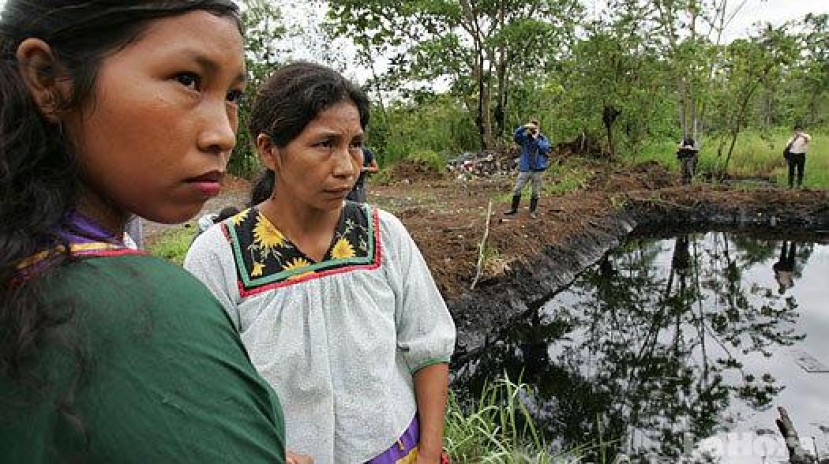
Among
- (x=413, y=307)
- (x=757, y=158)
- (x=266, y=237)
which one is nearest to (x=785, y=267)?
(x=757, y=158)

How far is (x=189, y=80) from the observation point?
57cm

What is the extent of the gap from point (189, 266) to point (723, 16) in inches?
573

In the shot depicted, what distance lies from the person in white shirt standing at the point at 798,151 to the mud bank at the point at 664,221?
2.59 ft

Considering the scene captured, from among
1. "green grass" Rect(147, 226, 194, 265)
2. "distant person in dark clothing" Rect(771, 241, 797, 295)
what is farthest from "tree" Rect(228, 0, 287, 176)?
"distant person in dark clothing" Rect(771, 241, 797, 295)

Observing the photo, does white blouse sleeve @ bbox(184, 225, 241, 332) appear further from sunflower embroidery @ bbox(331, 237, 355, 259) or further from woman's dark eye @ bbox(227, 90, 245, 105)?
woman's dark eye @ bbox(227, 90, 245, 105)

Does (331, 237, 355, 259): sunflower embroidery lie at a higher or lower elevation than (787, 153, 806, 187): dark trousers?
higher

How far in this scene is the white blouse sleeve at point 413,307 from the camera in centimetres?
135

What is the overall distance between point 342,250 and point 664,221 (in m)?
12.0

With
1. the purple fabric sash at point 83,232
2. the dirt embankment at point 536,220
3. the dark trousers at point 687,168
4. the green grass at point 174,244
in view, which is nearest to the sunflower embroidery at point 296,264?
the purple fabric sash at point 83,232

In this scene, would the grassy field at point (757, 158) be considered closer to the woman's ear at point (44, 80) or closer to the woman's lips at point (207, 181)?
the woman's lips at point (207, 181)

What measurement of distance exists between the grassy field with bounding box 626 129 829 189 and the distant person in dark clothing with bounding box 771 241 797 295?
323cm

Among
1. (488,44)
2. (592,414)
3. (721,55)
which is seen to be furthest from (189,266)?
(721,55)

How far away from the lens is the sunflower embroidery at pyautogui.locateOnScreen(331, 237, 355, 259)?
1.30m

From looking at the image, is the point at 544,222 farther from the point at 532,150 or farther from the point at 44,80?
the point at 44,80
